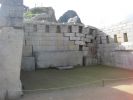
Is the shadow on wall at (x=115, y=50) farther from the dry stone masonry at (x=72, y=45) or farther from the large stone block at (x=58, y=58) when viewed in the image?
the large stone block at (x=58, y=58)

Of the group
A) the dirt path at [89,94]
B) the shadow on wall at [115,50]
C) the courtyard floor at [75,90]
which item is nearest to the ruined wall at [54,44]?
the shadow on wall at [115,50]

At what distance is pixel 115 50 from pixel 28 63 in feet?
16.1

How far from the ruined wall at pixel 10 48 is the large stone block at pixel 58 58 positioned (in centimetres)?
445

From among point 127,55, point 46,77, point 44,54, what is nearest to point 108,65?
point 127,55

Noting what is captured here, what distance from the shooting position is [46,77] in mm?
8156

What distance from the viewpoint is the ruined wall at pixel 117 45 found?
32.7 feet

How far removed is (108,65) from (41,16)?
5330mm

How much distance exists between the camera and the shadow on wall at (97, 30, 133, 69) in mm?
9990

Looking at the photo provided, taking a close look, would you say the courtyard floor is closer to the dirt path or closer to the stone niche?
the dirt path

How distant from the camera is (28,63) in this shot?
9367 mm

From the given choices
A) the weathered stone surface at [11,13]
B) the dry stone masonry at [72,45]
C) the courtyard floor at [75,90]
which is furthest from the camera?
the dry stone masonry at [72,45]

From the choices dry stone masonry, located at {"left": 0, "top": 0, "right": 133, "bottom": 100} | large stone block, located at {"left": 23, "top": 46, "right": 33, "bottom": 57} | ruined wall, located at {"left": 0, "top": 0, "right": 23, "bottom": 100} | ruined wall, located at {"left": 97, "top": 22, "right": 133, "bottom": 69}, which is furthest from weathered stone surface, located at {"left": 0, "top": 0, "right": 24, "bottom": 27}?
ruined wall, located at {"left": 97, "top": 22, "right": 133, "bottom": 69}

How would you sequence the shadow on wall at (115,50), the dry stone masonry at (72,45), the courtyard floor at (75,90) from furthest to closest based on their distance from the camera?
1. the shadow on wall at (115,50)
2. the dry stone masonry at (72,45)
3. the courtyard floor at (75,90)

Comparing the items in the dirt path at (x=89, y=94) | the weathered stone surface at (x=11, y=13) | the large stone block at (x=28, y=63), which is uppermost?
the weathered stone surface at (x=11, y=13)
